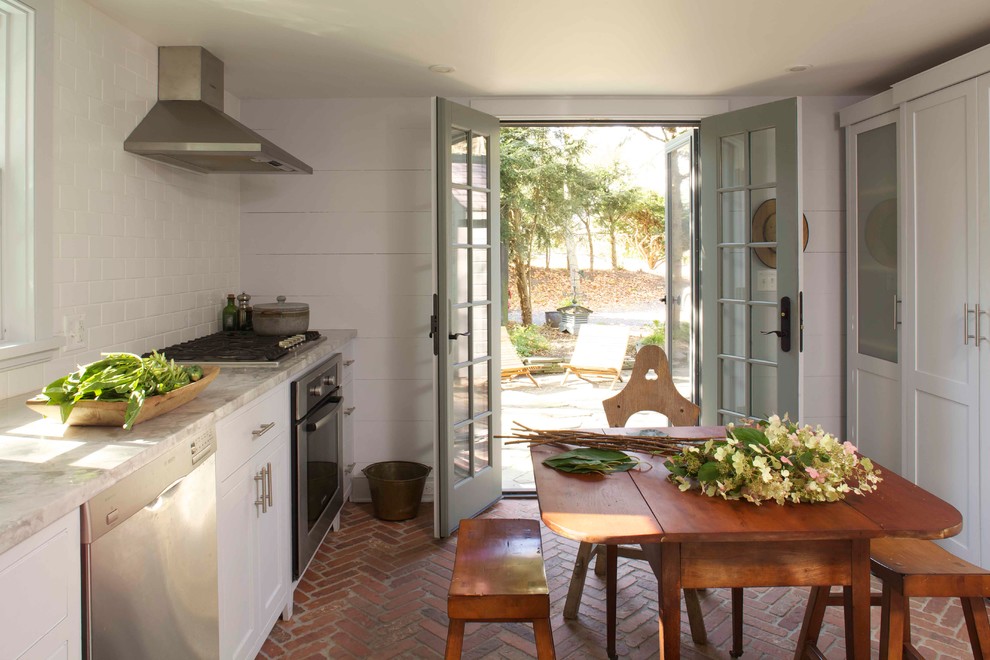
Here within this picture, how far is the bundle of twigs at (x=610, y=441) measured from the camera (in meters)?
2.51

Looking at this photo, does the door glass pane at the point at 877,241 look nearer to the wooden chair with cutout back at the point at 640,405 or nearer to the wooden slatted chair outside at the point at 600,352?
the wooden chair with cutout back at the point at 640,405

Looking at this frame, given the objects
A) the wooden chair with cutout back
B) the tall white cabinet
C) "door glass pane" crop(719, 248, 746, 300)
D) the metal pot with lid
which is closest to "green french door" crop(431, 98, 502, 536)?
the metal pot with lid

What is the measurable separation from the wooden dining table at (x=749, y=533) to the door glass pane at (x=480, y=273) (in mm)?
2322

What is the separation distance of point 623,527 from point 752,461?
0.45 m

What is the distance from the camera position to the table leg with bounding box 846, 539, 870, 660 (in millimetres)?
1914

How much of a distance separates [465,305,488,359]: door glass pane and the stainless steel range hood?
4.29 feet

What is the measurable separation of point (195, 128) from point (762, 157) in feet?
10.0

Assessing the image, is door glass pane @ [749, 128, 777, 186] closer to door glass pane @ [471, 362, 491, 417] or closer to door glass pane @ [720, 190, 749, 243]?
door glass pane @ [720, 190, 749, 243]

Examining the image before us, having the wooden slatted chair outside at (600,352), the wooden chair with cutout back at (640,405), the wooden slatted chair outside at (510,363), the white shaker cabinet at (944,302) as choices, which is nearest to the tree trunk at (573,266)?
the wooden slatted chair outside at (600,352)

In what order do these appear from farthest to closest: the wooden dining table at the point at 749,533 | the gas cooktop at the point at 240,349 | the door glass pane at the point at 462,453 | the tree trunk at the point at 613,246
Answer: the tree trunk at the point at 613,246 < the door glass pane at the point at 462,453 < the gas cooktop at the point at 240,349 < the wooden dining table at the point at 749,533

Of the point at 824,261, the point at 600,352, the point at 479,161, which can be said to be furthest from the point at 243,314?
the point at 600,352

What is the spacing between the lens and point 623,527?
5.94ft

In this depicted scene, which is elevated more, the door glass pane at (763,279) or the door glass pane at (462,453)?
the door glass pane at (763,279)

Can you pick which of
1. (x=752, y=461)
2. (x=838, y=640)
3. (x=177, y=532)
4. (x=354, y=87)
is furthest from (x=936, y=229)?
(x=177, y=532)
